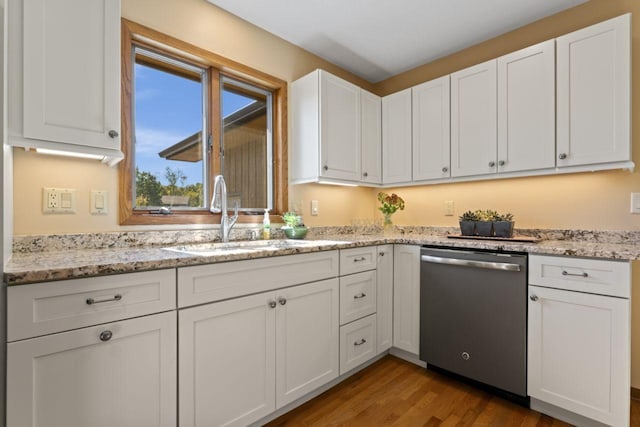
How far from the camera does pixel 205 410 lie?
134cm

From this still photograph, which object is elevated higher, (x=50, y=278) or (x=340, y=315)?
Result: (x=50, y=278)

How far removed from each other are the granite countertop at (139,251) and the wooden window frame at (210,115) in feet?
0.50

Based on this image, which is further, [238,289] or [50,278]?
[238,289]

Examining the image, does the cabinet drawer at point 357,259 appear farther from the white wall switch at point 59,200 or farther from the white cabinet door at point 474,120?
the white wall switch at point 59,200

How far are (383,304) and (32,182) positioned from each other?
2125mm

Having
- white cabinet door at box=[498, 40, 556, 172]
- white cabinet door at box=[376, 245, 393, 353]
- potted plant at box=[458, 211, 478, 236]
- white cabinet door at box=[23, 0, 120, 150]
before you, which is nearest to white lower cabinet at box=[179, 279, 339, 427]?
white cabinet door at box=[376, 245, 393, 353]

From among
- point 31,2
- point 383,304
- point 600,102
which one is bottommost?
point 383,304

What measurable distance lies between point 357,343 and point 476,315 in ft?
2.49

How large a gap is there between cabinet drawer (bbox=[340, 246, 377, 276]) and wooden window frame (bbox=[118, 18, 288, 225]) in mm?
680

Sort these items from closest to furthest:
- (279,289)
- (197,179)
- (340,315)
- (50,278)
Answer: (50,278), (279,289), (340,315), (197,179)

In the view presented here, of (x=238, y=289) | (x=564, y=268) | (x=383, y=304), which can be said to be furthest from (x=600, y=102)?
(x=238, y=289)

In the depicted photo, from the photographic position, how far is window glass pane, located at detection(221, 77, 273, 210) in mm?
2264

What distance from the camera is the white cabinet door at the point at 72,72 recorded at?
1.22 meters

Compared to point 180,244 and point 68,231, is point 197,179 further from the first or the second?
point 68,231
